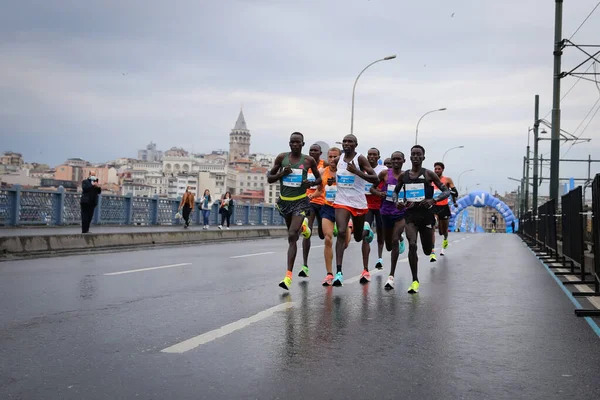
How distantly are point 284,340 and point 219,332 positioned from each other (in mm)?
604

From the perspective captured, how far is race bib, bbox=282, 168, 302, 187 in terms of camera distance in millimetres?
9695

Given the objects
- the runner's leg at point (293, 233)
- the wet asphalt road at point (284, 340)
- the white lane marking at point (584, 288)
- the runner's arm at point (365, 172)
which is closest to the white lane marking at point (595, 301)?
the wet asphalt road at point (284, 340)

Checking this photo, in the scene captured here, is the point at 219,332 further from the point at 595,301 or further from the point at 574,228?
the point at 574,228

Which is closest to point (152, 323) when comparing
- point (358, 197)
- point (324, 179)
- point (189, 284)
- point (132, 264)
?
point (189, 284)

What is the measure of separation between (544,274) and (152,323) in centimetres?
918

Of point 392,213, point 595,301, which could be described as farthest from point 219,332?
point 595,301

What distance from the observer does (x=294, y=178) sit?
9.71m

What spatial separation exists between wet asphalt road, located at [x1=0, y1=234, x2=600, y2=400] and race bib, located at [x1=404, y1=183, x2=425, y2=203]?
1.21m

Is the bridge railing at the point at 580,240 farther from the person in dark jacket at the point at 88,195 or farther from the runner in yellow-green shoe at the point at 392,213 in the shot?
the person in dark jacket at the point at 88,195

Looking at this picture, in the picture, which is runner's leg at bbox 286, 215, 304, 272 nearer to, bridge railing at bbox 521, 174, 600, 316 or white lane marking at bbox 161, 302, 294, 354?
white lane marking at bbox 161, 302, 294, 354

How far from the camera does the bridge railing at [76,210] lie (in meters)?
25.6

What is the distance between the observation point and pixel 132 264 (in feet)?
44.9

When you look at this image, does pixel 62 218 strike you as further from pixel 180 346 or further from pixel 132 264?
pixel 180 346

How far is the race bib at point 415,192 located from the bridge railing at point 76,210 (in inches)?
720
